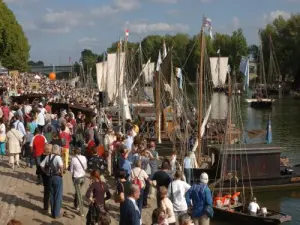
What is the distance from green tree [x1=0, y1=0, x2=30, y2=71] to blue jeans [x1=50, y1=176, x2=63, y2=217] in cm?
6784

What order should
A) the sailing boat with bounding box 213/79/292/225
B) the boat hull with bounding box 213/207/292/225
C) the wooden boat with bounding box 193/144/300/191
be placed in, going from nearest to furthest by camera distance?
the boat hull with bounding box 213/207/292/225 → the sailing boat with bounding box 213/79/292/225 → the wooden boat with bounding box 193/144/300/191

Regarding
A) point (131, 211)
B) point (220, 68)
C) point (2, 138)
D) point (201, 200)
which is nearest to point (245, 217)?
point (201, 200)

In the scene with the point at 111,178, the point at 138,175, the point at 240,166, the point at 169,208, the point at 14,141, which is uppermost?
the point at 14,141

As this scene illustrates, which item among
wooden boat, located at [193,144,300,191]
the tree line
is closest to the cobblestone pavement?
wooden boat, located at [193,144,300,191]

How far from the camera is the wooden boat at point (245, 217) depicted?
16.8 metres

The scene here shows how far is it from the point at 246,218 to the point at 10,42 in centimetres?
7172

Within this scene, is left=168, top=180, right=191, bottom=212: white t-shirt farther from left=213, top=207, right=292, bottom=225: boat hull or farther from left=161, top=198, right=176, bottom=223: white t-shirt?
left=213, top=207, right=292, bottom=225: boat hull

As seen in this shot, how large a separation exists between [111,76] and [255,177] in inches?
556

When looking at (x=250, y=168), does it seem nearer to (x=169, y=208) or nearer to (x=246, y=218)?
(x=246, y=218)

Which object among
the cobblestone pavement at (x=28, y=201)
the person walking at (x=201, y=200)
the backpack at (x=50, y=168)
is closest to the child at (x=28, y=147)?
the cobblestone pavement at (x=28, y=201)

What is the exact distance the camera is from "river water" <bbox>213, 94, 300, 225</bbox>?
842 inches

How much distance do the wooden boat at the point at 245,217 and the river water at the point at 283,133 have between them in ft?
1.12

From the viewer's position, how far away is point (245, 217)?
55.6ft

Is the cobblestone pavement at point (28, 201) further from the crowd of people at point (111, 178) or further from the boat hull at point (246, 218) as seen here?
the boat hull at point (246, 218)
